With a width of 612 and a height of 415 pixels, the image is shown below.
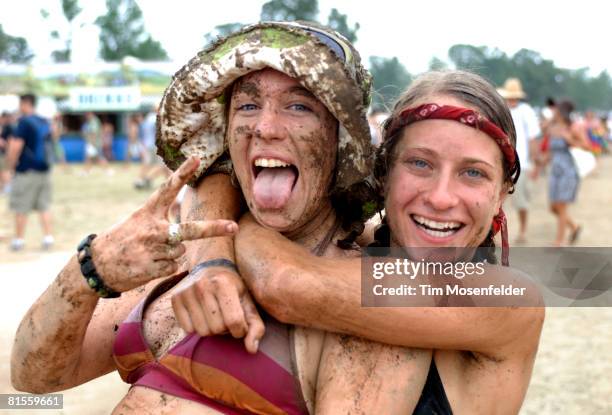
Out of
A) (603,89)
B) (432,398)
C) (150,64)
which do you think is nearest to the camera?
(432,398)

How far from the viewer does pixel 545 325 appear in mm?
7012

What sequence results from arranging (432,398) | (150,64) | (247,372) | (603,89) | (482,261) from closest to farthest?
(247,372), (432,398), (482,261), (150,64), (603,89)

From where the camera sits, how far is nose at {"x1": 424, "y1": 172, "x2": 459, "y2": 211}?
6.04 feet

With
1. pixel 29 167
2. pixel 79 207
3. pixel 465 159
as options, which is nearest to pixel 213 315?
pixel 465 159

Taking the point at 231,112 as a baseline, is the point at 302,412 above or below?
below

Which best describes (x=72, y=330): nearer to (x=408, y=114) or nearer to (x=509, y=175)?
(x=408, y=114)

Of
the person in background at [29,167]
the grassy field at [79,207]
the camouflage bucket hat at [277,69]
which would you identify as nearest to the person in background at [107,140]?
the grassy field at [79,207]

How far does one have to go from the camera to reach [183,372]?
1829mm

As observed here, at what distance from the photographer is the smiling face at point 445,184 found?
1.87 m

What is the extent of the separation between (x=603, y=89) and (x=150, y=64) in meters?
105

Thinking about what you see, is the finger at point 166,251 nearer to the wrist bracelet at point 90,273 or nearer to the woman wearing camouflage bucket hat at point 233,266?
the woman wearing camouflage bucket hat at point 233,266

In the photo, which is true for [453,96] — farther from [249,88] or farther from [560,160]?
[560,160]

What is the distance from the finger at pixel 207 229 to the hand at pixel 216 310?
15 centimetres

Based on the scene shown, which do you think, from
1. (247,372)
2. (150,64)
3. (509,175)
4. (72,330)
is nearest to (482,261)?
(509,175)
